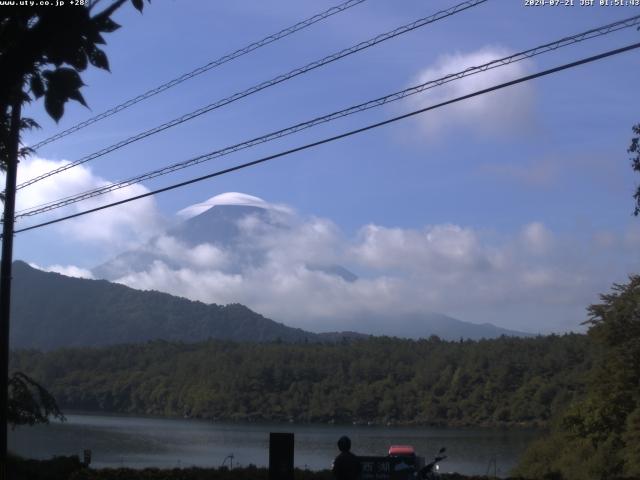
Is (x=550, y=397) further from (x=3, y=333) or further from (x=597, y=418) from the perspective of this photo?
(x=3, y=333)

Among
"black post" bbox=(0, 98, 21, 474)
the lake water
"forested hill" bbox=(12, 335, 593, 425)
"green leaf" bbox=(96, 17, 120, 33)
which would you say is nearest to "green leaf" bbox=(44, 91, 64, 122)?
"green leaf" bbox=(96, 17, 120, 33)

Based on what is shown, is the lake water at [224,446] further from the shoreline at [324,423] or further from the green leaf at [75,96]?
the green leaf at [75,96]

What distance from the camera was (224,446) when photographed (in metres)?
59.0

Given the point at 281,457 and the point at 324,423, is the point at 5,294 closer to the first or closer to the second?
the point at 281,457

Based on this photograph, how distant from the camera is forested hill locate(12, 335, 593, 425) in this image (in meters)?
80.8

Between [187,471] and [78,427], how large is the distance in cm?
5562

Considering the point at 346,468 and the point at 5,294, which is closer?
the point at 346,468

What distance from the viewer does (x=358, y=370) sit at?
10369cm

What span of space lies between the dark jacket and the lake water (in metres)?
29.2

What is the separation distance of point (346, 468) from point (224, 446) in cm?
5045

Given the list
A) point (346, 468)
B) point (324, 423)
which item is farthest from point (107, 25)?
point (324, 423)

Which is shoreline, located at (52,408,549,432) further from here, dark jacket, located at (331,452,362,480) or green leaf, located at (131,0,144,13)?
green leaf, located at (131,0,144,13)

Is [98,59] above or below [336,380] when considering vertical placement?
above

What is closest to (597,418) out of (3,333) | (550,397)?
(3,333)
